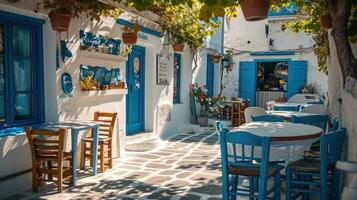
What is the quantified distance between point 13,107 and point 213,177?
320 centimetres

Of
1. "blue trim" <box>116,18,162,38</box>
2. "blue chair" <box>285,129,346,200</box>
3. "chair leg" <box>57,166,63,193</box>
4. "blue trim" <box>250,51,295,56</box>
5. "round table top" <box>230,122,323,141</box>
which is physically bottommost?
"chair leg" <box>57,166,63,193</box>

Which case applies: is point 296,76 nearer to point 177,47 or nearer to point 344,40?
point 177,47

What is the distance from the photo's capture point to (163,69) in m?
9.02

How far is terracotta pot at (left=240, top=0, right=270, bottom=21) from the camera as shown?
349 centimetres

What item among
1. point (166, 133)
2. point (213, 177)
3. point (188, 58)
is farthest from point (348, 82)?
point (188, 58)

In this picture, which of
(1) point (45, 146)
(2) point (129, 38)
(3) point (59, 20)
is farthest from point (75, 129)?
(2) point (129, 38)

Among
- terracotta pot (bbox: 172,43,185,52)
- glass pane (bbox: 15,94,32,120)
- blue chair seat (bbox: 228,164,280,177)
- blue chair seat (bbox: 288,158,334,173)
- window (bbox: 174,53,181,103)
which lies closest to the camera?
blue chair seat (bbox: 228,164,280,177)

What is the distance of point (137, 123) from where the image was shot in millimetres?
8469

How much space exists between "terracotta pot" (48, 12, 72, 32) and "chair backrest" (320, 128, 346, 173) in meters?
3.80

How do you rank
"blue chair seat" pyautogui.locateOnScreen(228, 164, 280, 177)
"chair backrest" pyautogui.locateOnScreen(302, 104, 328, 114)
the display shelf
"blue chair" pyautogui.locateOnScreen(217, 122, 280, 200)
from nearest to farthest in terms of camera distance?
"blue chair" pyautogui.locateOnScreen(217, 122, 280, 200) → "blue chair seat" pyautogui.locateOnScreen(228, 164, 280, 177) → the display shelf → "chair backrest" pyautogui.locateOnScreen(302, 104, 328, 114)

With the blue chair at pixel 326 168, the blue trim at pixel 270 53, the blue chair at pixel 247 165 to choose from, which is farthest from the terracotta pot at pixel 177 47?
the blue trim at pixel 270 53

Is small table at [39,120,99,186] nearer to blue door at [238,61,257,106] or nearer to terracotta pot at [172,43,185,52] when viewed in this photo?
terracotta pot at [172,43,185,52]

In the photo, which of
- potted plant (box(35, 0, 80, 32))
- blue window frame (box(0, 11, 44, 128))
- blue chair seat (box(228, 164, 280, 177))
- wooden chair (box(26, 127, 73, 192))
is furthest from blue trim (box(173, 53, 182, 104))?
blue chair seat (box(228, 164, 280, 177))

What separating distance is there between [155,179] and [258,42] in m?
10.5
